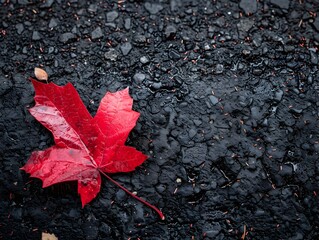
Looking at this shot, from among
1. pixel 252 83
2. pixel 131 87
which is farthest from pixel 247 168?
pixel 131 87

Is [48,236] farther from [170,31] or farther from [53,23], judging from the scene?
[170,31]

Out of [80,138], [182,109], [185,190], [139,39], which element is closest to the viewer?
[80,138]

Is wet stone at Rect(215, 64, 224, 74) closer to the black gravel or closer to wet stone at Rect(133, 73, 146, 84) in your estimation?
the black gravel

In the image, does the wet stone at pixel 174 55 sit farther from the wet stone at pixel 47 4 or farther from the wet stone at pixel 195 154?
the wet stone at pixel 47 4

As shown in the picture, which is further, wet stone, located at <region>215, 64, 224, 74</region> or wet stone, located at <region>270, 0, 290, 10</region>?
wet stone, located at <region>270, 0, 290, 10</region>

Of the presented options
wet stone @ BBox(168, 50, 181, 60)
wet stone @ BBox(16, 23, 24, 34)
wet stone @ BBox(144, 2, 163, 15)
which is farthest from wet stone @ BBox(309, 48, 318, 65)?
wet stone @ BBox(16, 23, 24, 34)

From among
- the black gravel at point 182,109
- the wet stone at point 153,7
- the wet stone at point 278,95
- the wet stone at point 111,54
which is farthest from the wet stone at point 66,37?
the wet stone at point 278,95

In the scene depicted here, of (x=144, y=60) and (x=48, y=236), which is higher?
(x=144, y=60)

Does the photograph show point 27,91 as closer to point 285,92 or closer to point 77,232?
point 77,232

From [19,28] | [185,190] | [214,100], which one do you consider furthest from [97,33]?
[185,190]
